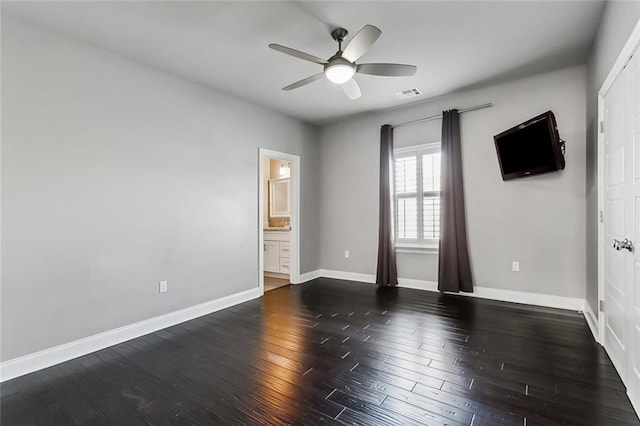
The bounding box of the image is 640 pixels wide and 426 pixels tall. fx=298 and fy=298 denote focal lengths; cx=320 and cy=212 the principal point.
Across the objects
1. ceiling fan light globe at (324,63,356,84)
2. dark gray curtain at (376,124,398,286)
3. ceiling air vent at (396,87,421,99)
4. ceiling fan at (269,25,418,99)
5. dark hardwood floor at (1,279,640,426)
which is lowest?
dark hardwood floor at (1,279,640,426)

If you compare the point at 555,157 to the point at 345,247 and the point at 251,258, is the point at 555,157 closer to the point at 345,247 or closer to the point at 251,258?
the point at 345,247

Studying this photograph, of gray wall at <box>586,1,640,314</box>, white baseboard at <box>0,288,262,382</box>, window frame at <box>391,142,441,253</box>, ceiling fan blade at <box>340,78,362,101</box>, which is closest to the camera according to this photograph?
gray wall at <box>586,1,640,314</box>

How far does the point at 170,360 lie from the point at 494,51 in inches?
163

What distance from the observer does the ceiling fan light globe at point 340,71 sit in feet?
8.06

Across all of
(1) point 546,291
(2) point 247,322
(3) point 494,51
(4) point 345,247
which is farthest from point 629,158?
(4) point 345,247

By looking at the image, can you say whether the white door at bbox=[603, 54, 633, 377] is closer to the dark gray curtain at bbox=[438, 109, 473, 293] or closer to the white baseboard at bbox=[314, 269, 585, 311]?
the white baseboard at bbox=[314, 269, 585, 311]

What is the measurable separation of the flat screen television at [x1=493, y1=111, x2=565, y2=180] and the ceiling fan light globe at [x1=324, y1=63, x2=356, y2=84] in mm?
2176

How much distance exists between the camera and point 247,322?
10.7ft

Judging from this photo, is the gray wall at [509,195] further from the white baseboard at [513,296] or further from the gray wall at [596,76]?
the gray wall at [596,76]

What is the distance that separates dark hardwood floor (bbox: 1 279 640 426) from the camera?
173 cm

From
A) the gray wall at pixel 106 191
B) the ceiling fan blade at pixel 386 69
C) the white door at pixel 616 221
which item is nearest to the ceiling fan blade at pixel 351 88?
the ceiling fan blade at pixel 386 69

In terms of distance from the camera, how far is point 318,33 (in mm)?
2645

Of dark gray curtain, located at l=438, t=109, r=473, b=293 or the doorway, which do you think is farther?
dark gray curtain, located at l=438, t=109, r=473, b=293

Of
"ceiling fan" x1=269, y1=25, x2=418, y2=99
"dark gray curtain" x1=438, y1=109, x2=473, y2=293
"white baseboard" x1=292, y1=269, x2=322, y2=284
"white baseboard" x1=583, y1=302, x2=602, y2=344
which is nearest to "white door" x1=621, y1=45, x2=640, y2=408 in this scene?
"white baseboard" x1=583, y1=302, x2=602, y2=344
